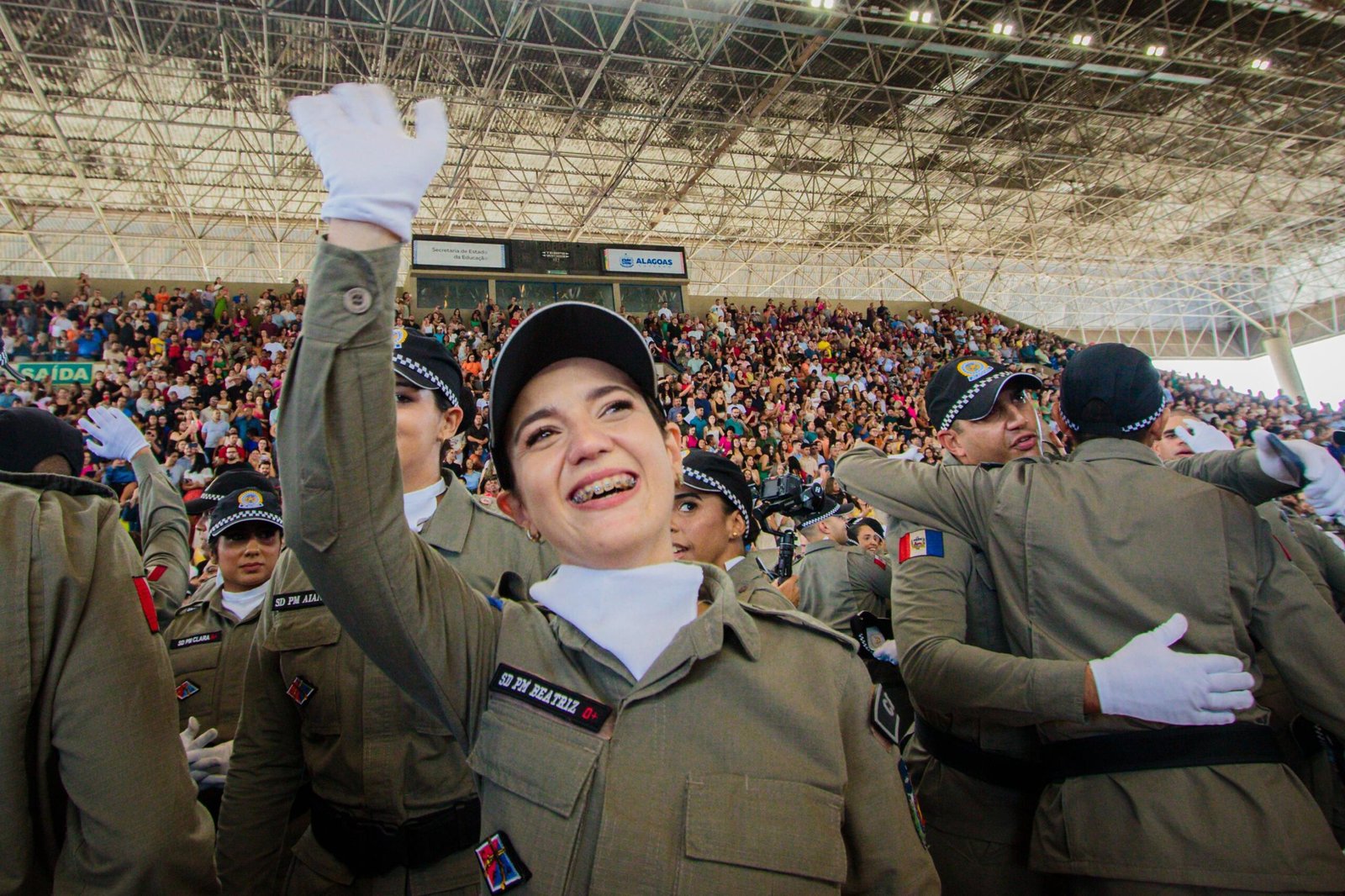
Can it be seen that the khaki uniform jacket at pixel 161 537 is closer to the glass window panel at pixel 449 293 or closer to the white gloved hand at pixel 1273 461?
the white gloved hand at pixel 1273 461

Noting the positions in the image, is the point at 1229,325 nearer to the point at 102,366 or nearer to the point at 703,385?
the point at 703,385

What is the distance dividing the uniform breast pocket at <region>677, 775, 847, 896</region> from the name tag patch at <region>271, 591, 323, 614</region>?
1.30m

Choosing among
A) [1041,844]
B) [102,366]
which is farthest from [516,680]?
[102,366]

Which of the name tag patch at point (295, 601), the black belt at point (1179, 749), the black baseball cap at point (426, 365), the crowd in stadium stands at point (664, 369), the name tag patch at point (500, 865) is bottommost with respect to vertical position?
the black belt at point (1179, 749)

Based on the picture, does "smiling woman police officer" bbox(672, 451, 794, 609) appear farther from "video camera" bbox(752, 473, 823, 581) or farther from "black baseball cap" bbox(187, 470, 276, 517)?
"black baseball cap" bbox(187, 470, 276, 517)

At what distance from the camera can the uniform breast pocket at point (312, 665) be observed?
75.4 inches

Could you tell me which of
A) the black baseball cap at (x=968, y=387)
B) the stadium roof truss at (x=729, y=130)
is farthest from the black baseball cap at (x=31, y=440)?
the stadium roof truss at (x=729, y=130)

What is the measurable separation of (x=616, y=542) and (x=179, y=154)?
22830 millimetres

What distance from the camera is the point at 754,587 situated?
249 centimetres

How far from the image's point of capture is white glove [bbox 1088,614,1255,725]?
1565 mm

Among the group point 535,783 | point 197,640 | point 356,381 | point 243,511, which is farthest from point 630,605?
point 197,640

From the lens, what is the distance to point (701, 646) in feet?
3.82

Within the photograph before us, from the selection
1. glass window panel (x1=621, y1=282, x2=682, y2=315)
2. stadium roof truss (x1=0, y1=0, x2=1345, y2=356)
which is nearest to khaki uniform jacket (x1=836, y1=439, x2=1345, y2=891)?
stadium roof truss (x1=0, y1=0, x2=1345, y2=356)

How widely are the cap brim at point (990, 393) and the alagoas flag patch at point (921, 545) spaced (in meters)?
0.57
